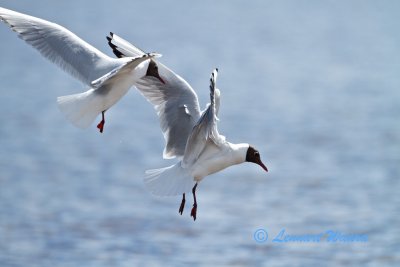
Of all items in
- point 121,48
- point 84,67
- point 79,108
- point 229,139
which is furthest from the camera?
point 229,139

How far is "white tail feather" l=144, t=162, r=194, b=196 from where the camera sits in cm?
781

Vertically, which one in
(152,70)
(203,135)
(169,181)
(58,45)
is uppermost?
(58,45)

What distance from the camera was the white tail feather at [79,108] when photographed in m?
7.61

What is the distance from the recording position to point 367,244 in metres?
10.9

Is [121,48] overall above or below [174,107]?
above

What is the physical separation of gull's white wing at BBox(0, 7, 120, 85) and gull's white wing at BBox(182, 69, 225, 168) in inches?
39.2

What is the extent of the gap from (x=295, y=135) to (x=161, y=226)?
5.09 meters

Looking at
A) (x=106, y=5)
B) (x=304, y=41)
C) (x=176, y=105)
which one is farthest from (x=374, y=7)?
(x=176, y=105)

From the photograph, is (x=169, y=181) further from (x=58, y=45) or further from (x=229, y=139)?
(x=229, y=139)

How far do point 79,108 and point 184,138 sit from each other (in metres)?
1.27

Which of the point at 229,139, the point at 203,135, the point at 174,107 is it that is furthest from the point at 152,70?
the point at 229,139

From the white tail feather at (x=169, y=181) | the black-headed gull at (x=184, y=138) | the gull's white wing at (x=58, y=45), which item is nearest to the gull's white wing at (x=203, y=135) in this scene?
the black-headed gull at (x=184, y=138)

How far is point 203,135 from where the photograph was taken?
7.91 m

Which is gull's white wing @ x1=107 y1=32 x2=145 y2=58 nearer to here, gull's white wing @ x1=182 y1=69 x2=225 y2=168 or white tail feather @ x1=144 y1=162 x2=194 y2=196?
gull's white wing @ x1=182 y1=69 x2=225 y2=168
